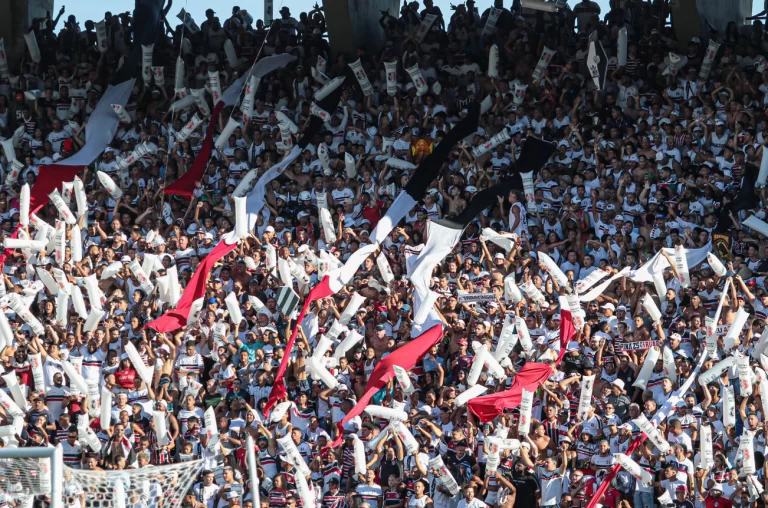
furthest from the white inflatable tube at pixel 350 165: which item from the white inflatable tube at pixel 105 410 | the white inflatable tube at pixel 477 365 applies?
the white inflatable tube at pixel 105 410

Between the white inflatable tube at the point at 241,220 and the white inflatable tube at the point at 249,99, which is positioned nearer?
the white inflatable tube at the point at 241,220

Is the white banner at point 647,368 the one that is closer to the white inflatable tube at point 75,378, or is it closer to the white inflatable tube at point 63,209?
the white inflatable tube at point 75,378

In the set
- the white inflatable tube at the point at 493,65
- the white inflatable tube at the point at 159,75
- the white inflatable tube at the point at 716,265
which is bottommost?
the white inflatable tube at the point at 716,265

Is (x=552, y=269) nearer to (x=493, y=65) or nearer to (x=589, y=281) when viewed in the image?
(x=589, y=281)

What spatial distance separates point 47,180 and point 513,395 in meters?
9.11

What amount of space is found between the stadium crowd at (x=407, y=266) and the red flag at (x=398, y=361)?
0.15m

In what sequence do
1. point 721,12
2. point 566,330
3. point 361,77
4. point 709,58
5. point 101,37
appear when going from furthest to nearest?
point 101,37
point 361,77
point 721,12
point 709,58
point 566,330

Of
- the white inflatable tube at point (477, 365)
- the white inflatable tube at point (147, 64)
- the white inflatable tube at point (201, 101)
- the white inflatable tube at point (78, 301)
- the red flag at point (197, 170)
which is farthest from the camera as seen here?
the white inflatable tube at point (147, 64)

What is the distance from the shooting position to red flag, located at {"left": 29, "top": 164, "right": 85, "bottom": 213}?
2305cm

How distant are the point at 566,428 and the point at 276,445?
11.0ft

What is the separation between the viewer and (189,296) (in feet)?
65.3

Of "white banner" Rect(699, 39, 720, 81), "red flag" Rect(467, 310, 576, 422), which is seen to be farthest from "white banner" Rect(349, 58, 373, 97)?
"red flag" Rect(467, 310, 576, 422)

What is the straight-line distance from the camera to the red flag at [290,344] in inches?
724

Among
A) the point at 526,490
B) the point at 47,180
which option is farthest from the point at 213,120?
the point at 526,490
